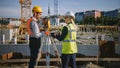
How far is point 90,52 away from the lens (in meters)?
10.5

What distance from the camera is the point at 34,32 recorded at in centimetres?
454

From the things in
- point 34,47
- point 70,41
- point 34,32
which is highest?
point 34,32

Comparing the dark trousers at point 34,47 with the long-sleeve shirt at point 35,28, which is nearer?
the long-sleeve shirt at point 35,28

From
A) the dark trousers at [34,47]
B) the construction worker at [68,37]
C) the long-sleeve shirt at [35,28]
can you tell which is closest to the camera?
the construction worker at [68,37]

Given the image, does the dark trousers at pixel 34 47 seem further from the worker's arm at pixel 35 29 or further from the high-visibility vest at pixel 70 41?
the high-visibility vest at pixel 70 41

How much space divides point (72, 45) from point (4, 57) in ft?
15.4

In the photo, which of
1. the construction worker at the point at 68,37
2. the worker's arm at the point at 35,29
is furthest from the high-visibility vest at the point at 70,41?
the worker's arm at the point at 35,29

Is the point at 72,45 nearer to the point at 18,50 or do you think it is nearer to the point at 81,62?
the point at 81,62

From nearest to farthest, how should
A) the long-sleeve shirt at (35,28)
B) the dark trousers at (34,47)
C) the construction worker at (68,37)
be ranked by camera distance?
the construction worker at (68,37) → the long-sleeve shirt at (35,28) → the dark trousers at (34,47)

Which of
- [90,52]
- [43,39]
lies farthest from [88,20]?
[43,39]

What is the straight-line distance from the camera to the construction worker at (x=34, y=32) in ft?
14.9

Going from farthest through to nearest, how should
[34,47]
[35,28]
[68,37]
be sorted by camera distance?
[34,47]
[35,28]
[68,37]

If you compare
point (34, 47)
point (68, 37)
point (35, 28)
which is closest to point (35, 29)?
point (35, 28)

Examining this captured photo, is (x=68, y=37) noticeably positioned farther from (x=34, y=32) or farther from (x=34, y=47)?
(x=34, y=47)
